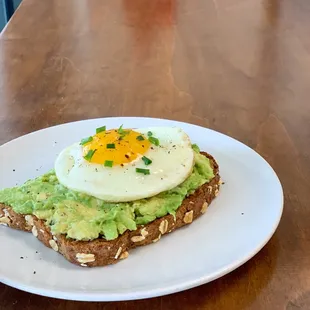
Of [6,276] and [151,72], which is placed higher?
[6,276]

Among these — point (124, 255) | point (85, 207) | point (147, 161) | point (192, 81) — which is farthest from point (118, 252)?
point (192, 81)

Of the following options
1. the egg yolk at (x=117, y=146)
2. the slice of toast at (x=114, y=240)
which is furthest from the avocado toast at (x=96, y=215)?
the egg yolk at (x=117, y=146)

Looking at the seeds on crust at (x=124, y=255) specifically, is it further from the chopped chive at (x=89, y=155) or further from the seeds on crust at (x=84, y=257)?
the chopped chive at (x=89, y=155)

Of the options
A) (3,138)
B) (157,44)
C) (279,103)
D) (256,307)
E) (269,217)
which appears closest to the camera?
(256,307)

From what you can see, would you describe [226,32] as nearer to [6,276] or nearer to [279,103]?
[279,103]

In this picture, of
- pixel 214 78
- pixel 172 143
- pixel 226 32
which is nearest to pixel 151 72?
pixel 214 78

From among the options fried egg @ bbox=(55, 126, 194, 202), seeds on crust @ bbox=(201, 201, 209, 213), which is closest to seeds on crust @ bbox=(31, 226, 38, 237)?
fried egg @ bbox=(55, 126, 194, 202)

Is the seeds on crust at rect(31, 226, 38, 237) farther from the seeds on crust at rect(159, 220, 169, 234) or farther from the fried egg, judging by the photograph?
the seeds on crust at rect(159, 220, 169, 234)
